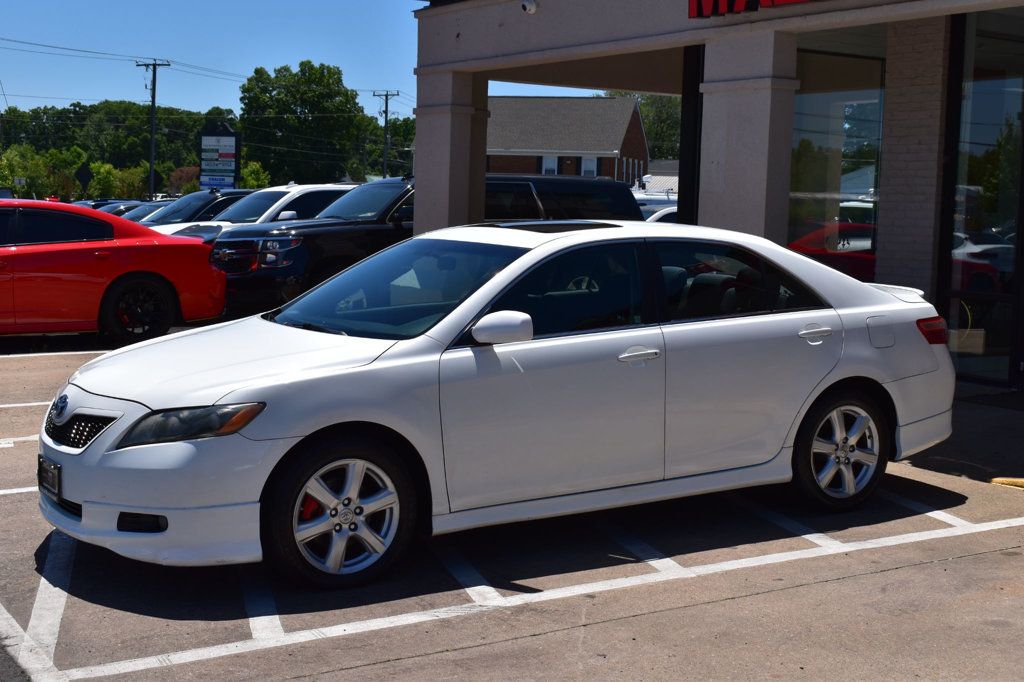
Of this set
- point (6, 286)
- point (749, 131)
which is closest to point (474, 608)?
point (749, 131)

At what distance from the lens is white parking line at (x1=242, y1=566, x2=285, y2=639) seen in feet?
16.4

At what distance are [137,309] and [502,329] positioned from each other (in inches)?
349

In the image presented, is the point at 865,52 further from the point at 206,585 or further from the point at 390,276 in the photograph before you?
the point at 206,585

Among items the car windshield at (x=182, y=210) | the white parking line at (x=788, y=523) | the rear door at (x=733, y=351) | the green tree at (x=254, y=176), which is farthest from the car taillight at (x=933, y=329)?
the green tree at (x=254, y=176)

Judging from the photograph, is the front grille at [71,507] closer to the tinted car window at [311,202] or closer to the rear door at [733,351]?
the rear door at [733,351]

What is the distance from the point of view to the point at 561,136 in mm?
72188

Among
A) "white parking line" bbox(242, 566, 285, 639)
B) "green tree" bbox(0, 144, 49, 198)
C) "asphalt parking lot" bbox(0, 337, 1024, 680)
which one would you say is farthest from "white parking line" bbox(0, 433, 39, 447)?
"green tree" bbox(0, 144, 49, 198)

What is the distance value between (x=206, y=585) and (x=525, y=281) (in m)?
2.05

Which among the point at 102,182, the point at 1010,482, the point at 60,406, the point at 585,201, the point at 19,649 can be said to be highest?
the point at 102,182

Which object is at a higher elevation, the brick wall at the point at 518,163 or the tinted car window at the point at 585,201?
the brick wall at the point at 518,163

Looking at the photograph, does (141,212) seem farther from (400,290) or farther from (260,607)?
(260,607)

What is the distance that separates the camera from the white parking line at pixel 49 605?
4.71 m

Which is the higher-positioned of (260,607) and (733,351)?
(733,351)

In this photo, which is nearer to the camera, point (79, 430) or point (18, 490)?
point (79, 430)
